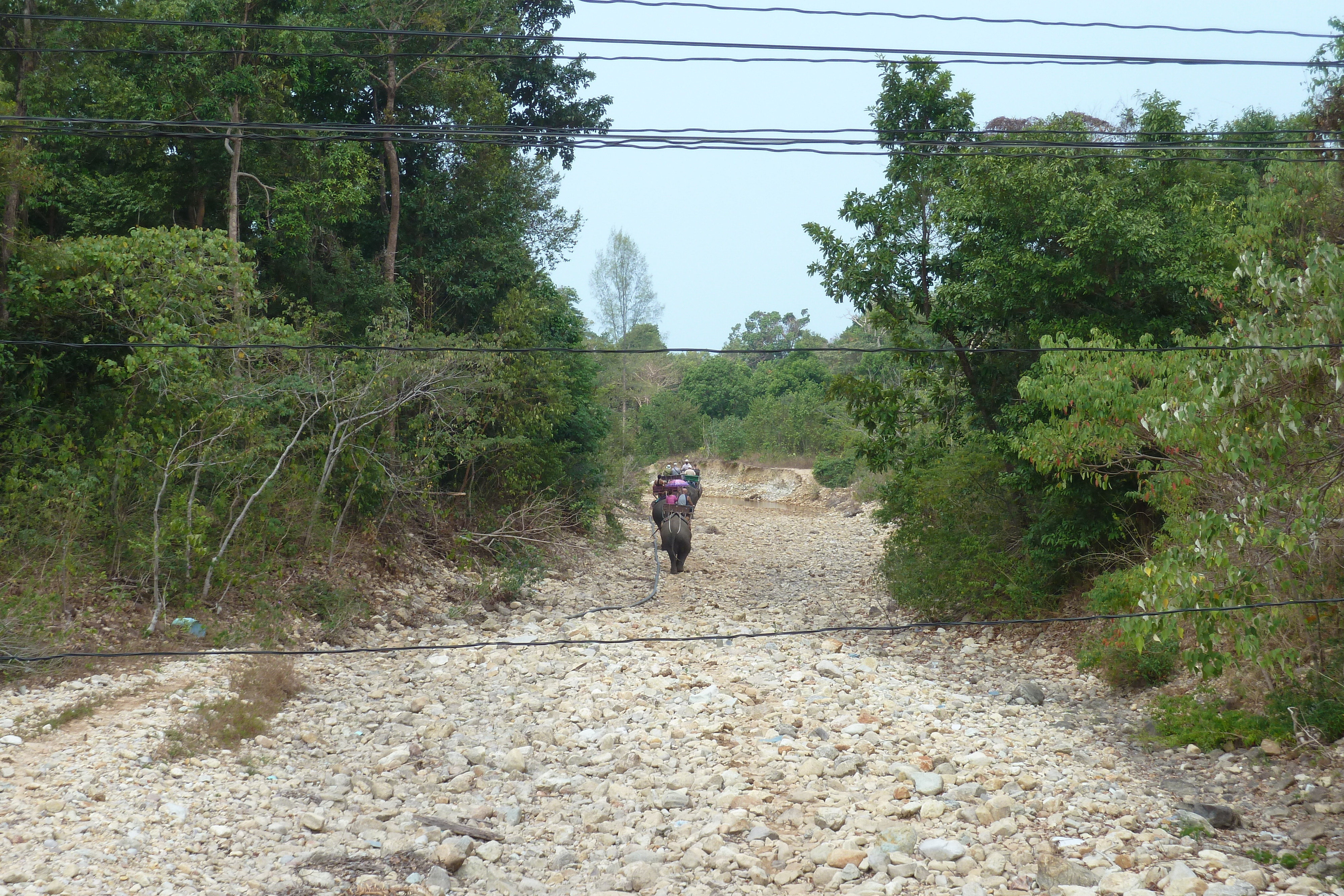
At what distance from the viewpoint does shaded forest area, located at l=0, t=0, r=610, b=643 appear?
11227 mm

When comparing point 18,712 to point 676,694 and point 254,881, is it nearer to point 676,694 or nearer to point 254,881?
point 254,881

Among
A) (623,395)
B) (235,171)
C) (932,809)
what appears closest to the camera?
(932,809)

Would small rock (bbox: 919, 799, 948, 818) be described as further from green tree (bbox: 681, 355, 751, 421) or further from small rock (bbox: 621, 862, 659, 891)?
green tree (bbox: 681, 355, 751, 421)

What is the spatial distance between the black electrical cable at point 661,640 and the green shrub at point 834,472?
2215cm

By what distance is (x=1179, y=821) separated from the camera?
6.84m

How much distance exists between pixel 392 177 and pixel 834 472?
23793mm

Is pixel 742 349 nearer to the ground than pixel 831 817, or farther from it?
farther from it

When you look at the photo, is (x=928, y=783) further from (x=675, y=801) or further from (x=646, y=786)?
(x=646, y=786)

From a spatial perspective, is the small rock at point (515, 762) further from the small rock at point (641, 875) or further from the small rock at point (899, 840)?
the small rock at point (899, 840)

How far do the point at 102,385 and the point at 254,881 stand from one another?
27.4 ft

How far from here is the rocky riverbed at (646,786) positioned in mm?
6324

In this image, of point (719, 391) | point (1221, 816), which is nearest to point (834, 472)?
point (719, 391)

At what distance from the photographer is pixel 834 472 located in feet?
123

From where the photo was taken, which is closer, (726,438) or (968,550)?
(968,550)
